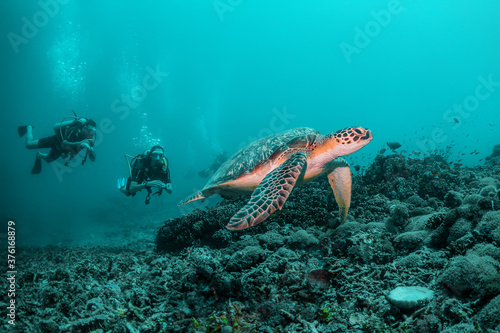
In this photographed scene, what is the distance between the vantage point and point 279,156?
4.51 metres

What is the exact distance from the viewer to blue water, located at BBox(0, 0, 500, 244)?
45031mm

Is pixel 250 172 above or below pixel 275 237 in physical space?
above

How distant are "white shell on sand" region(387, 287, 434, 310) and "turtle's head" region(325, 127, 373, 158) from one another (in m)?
2.67

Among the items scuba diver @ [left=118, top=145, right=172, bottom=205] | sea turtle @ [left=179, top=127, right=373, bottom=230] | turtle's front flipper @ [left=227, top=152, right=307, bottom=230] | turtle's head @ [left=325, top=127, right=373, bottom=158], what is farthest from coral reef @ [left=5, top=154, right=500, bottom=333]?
scuba diver @ [left=118, top=145, right=172, bottom=205]

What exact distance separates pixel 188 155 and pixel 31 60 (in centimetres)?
4617

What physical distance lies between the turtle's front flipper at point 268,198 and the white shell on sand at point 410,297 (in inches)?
54.6

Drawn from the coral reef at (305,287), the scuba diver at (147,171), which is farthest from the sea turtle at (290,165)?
the scuba diver at (147,171)

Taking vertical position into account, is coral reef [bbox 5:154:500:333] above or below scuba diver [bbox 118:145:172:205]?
below

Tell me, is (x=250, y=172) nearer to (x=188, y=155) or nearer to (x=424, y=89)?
(x=188, y=155)

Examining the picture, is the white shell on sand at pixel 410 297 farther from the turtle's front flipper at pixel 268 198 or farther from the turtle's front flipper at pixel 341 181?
the turtle's front flipper at pixel 341 181

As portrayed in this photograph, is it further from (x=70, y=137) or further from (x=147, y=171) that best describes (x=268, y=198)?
(x=70, y=137)

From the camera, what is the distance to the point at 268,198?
297 centimetres

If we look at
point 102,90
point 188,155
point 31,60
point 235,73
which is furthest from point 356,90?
point 31,60

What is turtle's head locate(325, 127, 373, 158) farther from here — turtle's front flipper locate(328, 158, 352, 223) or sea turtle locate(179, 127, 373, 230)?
turtle's front flipper locate(328, 158, 352, 223)
